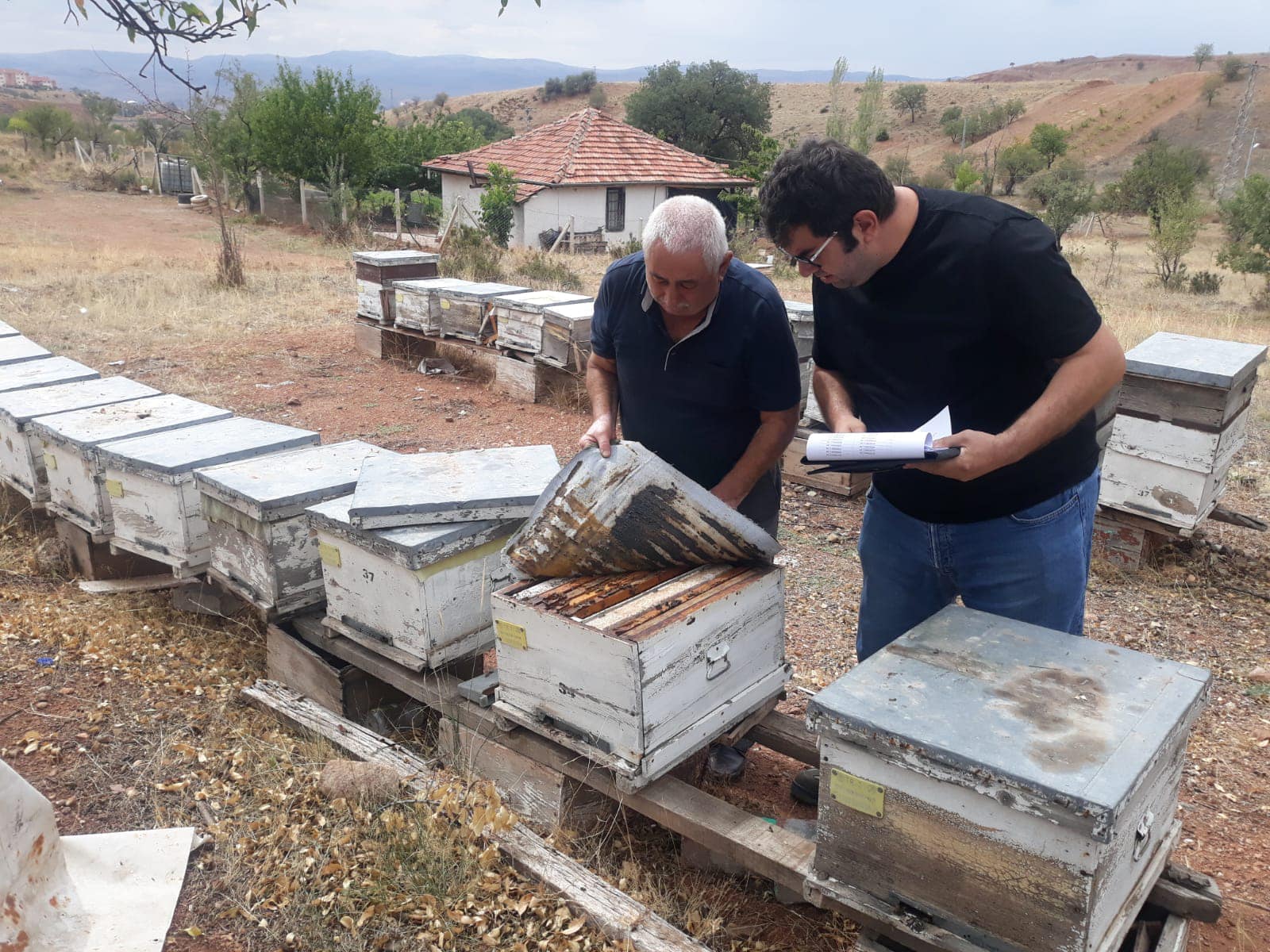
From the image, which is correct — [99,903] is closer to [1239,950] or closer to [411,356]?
[1239,950]

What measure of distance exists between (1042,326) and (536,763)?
201 cm

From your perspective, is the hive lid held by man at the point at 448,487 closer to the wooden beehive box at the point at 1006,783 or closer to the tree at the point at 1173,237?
the wooden beehive box at the point at 1006,783

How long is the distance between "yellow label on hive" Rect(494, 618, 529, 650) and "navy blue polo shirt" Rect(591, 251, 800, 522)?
899 mm

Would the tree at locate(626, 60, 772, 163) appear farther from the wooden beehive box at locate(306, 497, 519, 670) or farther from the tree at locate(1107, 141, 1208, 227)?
the wooden beehive box at locate(306, 497, 519, 670)

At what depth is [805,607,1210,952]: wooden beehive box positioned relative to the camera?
1.78 metres

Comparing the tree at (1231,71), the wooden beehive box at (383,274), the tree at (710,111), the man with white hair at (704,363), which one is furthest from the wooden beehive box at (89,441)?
the tree at (1231,71)

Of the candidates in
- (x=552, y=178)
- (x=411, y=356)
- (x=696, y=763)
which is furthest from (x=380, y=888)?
(x=552, y=178)

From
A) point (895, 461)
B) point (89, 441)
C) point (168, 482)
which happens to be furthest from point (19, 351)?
point (895, 461)

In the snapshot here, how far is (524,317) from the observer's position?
8625 mm

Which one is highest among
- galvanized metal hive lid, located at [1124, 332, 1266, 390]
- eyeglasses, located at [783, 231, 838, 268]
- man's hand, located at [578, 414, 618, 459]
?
eyeglasses, located at [783, 231, 838, 268]

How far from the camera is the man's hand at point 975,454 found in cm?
218

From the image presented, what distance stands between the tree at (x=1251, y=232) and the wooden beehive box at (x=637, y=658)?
15.9 metres

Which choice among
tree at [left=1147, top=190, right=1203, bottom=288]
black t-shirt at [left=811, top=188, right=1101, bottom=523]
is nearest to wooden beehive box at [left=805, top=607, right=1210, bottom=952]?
black t-shirt at [left=811, top=188, right=1101, bottom=523]

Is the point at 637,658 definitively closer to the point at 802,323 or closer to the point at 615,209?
the point at 802,323
